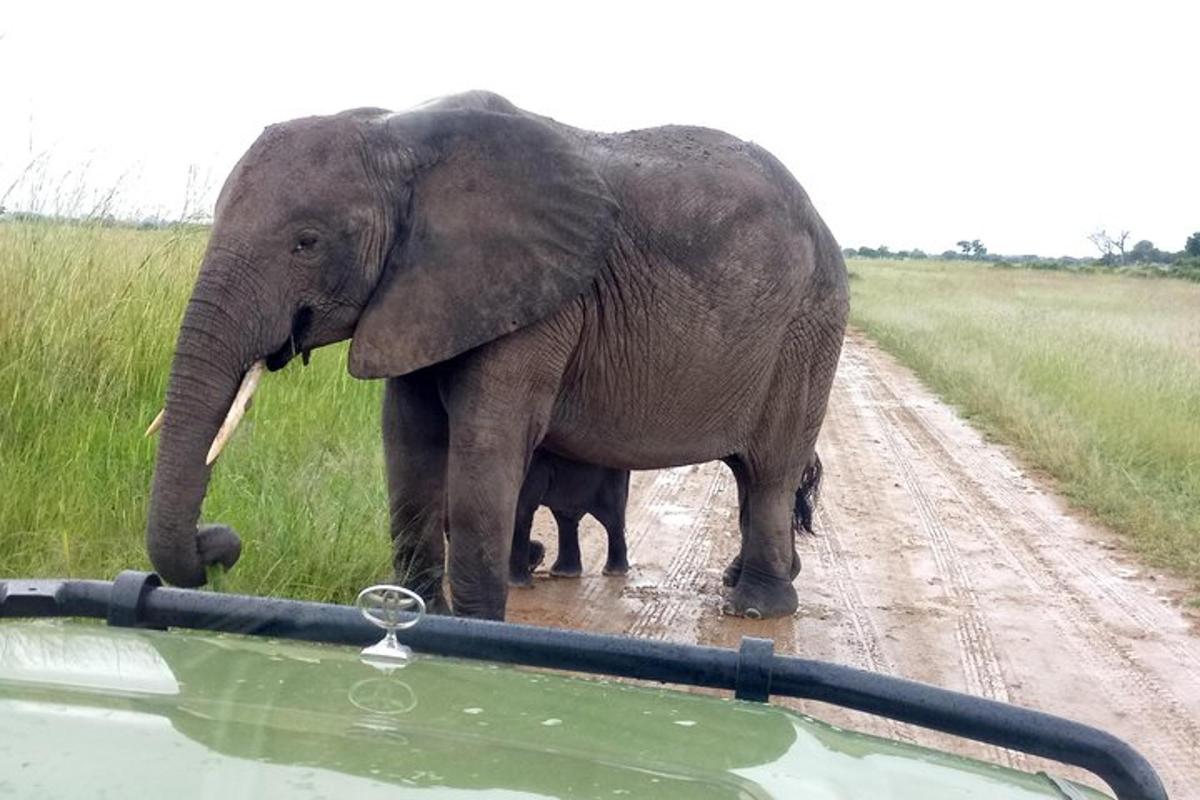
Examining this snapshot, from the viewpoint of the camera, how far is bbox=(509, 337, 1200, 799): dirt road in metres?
4.88

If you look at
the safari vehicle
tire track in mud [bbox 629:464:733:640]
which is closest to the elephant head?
tire track in mud [bbox 629:464:733:640]

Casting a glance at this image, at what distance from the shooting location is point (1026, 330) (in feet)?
69.8

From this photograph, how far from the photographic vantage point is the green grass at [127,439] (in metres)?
5.00

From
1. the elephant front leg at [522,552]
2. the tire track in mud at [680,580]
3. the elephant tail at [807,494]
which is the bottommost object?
the tire track in mud at [680,580]

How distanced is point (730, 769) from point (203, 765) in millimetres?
571

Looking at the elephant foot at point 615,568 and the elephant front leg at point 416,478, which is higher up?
the elephant front leg at point 416,478

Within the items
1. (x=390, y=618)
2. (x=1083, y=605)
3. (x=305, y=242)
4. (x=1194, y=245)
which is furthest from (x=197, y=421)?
(x=1194, y=245)

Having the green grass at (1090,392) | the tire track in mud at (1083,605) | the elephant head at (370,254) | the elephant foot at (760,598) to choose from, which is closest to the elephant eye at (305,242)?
the elephant head at (370,254)

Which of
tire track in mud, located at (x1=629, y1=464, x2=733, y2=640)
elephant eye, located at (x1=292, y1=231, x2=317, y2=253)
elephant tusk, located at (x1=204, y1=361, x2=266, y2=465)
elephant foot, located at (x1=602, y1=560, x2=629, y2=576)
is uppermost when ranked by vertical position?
elephant eye, located at (x1=292, y1=231, x2=317, y2=253)

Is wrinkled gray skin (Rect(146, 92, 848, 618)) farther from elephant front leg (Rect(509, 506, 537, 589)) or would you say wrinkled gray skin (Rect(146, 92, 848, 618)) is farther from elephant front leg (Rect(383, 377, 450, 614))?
elephant front leg (Rect(509, 506, 537, 589))

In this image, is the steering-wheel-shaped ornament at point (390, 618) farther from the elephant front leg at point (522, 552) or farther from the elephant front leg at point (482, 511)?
the elephant front leg at point (522, 552)

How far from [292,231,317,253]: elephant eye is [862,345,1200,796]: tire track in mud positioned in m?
2.91

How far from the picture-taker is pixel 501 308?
14.9 feet

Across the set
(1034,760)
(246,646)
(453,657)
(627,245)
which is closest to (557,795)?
(453,657)
